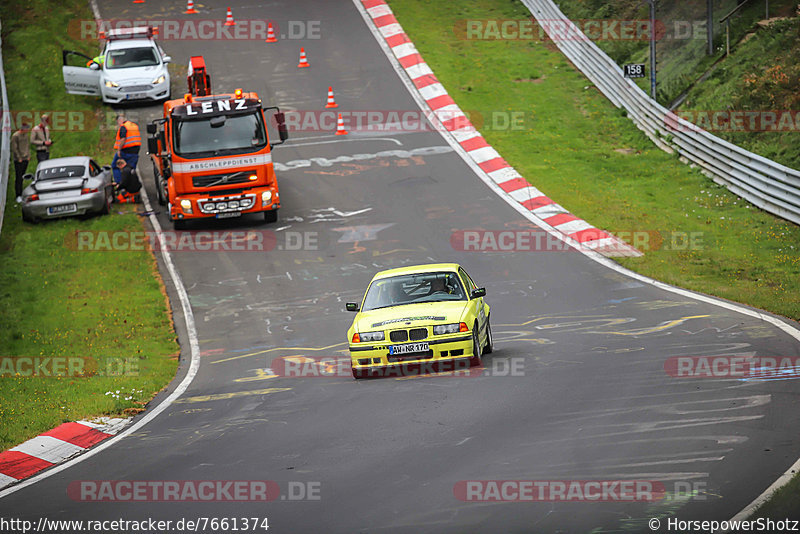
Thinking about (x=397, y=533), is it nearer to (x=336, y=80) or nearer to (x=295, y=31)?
(x=336, y=80)

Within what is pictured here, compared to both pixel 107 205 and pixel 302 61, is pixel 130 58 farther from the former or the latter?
pixel 107 205

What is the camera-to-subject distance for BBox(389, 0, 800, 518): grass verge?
19516 millimetres

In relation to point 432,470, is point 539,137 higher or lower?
higher

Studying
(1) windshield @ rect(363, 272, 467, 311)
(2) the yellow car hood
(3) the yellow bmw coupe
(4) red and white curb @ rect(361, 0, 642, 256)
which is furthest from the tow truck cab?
(2) the yellow car hood

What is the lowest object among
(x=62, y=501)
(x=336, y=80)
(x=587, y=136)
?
(x=62, y=501)

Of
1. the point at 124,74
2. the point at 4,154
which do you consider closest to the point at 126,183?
the point at 4,154

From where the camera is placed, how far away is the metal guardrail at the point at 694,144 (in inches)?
872

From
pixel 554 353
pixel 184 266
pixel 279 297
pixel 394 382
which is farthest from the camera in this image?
pixel 184 266

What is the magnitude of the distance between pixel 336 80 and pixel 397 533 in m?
26.7

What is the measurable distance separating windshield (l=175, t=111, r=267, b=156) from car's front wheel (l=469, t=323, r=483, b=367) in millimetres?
11064

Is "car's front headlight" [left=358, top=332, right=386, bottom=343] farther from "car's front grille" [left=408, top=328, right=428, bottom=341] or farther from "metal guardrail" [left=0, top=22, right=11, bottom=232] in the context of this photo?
"metal guardrail" [left=0, top=22, right=11, bottom=232]

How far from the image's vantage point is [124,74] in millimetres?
30906

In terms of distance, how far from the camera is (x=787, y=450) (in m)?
9.10

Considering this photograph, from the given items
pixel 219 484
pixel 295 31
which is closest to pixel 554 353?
pixel 219 484
